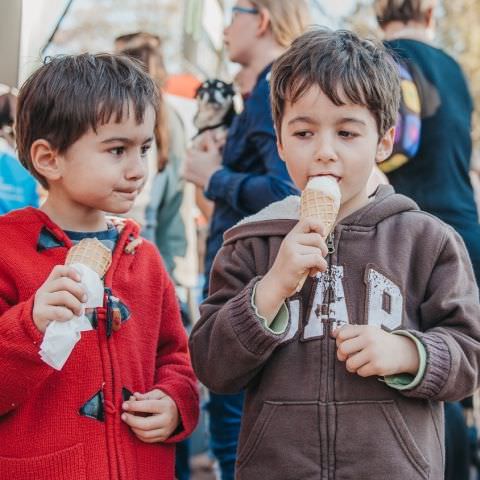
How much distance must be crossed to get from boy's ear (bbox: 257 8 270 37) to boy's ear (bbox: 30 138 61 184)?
171cm

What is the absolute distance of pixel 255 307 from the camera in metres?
1.92

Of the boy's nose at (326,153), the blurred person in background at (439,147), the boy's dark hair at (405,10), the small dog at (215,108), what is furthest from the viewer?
the small dog at (215,108)

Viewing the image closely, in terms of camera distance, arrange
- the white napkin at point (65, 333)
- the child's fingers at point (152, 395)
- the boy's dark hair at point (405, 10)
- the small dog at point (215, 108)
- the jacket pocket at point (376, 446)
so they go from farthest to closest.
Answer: the small dog at point (215, 108), the boy's dark hair at point (405, 10), the child's fingers at point (152, 395), the jacket pocket at point (376, 446), the white napkin at point (65, 333)

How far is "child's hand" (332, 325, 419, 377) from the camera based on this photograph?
184 centimetres

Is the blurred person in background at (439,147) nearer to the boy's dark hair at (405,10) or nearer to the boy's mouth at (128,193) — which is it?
the boy's dark hair at (405,10)

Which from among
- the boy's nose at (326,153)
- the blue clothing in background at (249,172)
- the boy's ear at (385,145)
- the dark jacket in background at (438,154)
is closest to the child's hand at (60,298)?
the boy's nose at (326,153)

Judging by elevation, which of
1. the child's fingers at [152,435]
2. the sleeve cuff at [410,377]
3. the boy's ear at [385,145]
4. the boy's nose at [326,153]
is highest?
the boy's ear at [385,145]

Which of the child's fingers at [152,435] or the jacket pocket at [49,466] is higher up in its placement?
the child's fingers at [152,435]

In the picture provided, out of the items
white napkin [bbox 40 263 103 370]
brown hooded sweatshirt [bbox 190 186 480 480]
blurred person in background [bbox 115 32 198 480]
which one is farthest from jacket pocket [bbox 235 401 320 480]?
blurred person in background [bbox 115 32 198 480]

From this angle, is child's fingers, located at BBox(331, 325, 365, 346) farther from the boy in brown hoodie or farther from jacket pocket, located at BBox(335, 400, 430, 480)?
jacket pocket, located at BBox(335, 400, 430, 480)

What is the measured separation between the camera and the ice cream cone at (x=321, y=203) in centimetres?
188

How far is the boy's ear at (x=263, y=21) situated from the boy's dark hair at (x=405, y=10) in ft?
1.73

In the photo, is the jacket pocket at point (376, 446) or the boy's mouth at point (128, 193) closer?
the jacket pocket at point (376, 446)

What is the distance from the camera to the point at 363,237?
2.05 metres
